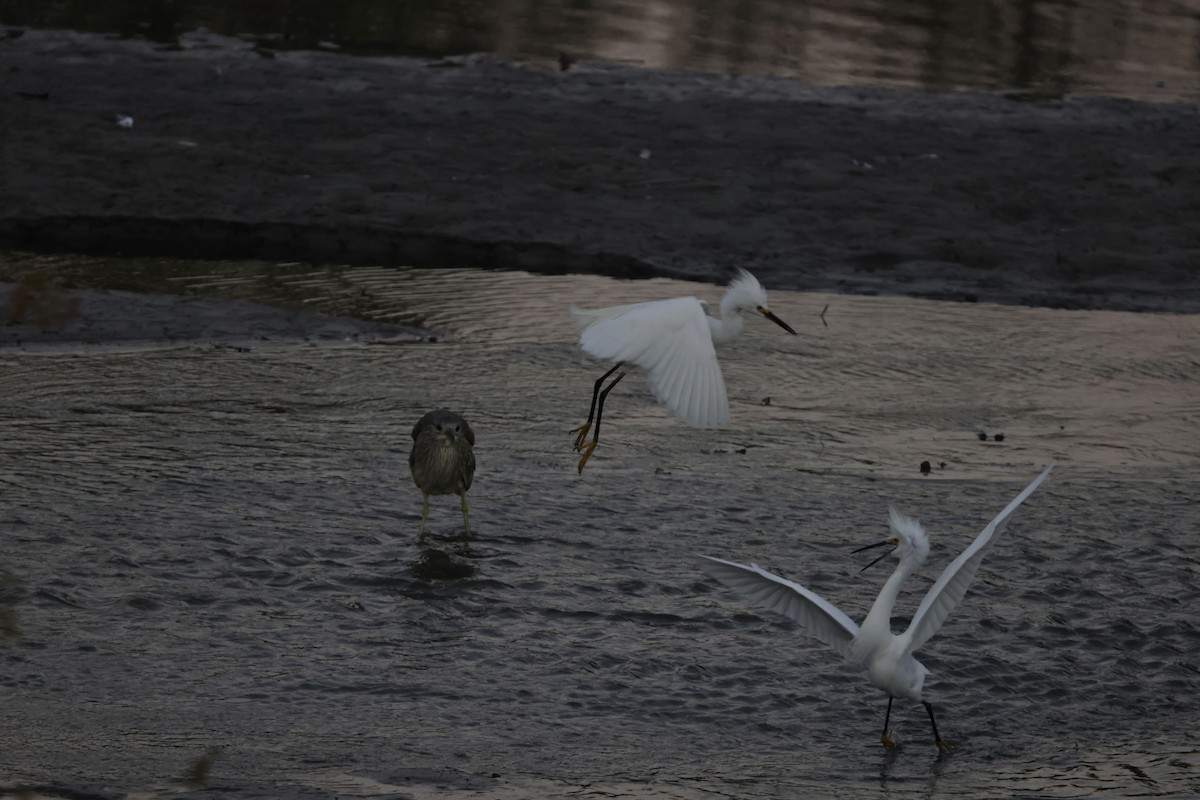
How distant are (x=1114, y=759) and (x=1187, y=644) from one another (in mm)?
1208

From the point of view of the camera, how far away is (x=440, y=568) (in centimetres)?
745

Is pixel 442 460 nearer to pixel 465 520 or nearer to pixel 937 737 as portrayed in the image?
pixel 465 520

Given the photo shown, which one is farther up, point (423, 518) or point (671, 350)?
point (671, 350)

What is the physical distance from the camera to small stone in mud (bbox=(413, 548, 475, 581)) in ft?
24.1

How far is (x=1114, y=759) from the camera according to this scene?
5.89 meters

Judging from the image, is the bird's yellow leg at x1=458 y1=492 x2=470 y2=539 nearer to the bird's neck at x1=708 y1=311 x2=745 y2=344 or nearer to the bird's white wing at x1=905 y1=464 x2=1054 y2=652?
the bird's neck at x1=708 y1=311 x2=745 y2=344

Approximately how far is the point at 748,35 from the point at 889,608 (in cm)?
1596

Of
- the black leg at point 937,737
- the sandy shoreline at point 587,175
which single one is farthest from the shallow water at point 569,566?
the sandy shoreline at point 587,175

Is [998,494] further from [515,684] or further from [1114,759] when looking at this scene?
[515,684]

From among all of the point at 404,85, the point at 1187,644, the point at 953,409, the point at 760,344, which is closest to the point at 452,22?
the point at 404,85

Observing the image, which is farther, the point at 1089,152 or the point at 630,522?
the point at 1089,152

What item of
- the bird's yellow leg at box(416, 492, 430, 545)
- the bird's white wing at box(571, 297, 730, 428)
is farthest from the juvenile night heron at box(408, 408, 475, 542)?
the bird's white wing at box(571, 297, 730, 428)

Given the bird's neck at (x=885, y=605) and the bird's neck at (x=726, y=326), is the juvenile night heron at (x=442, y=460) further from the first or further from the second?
the bird's neck at (x=885, y=605)

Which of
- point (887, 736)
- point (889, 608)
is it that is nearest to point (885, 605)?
point (889, 608)
